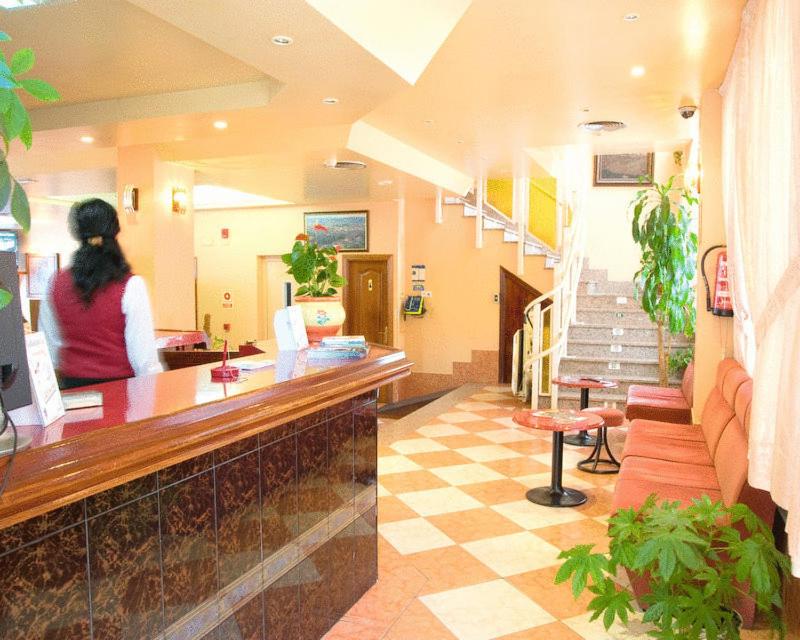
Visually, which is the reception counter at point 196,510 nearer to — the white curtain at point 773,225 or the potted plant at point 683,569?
the potted plant at point 683,569

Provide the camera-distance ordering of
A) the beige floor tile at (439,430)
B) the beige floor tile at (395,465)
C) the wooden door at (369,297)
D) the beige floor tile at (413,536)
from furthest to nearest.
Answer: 1. the wooden door at (369,297)
2. the beige floor tile at (439,430)
3. the beige floor tile at (395,465)
4. the beige floor tile at (413,536)

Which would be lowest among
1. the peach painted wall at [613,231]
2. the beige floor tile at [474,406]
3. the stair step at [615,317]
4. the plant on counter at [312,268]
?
the beige floor tile at [474,406]

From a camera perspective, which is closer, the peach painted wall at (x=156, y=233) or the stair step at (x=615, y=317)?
the peach painted wall at (x=156, y=233)

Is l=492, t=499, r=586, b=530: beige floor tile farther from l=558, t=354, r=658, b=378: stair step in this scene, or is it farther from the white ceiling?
l=558, t=354, r=658, b=378: stair step

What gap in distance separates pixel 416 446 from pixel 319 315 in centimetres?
292

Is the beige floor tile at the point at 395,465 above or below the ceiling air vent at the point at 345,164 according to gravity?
below

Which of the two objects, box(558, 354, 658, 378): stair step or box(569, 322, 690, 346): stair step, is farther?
box(569, 322, 690, 346): stair step

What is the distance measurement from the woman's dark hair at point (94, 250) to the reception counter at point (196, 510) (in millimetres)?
449

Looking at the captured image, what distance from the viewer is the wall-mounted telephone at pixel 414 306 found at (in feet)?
34.4

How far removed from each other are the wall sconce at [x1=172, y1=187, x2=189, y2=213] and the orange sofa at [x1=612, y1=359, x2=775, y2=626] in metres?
5.01

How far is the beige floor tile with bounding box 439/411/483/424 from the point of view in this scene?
24.5ft

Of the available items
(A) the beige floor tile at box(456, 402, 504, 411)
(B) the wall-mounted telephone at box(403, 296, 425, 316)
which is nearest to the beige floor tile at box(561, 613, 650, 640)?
(A) the beige floor tile at box(456, 402, 504, 411)

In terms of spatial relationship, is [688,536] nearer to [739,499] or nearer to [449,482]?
[739,499]

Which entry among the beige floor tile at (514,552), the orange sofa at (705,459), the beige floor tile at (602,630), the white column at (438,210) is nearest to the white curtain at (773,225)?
the orange sofa at (705,459)
